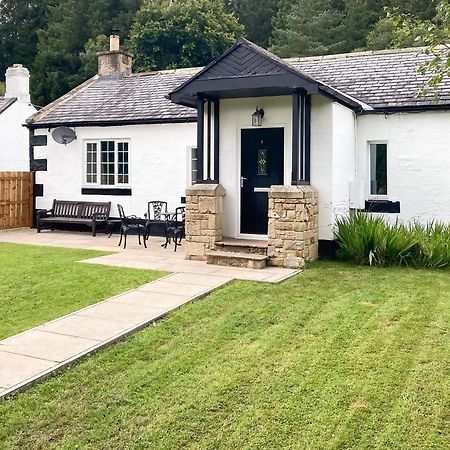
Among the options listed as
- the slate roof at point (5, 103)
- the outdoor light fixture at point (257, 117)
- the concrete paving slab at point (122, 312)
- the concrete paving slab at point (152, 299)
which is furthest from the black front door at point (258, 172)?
the slate roof at point (5, 103)

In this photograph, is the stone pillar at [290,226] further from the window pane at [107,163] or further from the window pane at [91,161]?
the window pane at [91,161]

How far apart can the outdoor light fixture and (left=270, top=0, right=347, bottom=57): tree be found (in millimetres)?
24198

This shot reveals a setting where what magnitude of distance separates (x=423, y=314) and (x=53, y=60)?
119 ft

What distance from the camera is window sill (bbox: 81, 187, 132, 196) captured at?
50.8 ft

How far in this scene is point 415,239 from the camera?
1013cm

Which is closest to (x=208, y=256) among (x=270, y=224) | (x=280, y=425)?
(x=270, y=224)

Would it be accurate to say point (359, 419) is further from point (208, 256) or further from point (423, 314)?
point (208, 256)

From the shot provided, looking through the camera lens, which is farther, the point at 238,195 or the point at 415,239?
the point at 238,195

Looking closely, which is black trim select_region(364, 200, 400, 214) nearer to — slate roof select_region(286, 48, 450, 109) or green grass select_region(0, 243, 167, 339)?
slate roof select_region(286, 48, 450, 109)

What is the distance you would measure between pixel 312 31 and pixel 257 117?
2701 centimetres

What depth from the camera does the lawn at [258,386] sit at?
12.7ft

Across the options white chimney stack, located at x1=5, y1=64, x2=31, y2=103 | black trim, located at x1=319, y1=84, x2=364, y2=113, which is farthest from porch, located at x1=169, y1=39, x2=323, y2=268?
white chimney stack, located at x1=5, y1=64, x2=31, y2=103

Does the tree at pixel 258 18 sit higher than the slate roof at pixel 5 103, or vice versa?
the tree at pixel 258 18

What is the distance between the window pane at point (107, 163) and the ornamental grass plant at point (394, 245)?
25.6 feet
